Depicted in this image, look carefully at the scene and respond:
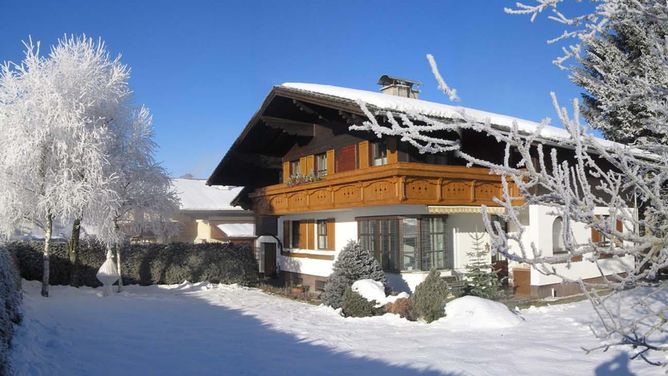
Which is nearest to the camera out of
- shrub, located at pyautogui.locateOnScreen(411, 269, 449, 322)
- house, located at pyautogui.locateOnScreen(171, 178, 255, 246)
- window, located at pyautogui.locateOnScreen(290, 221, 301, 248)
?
shrub, located at pyautogui.locateOnScreen(411, 269, 449, 322)

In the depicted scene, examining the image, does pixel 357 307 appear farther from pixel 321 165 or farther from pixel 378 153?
pixel 321 165

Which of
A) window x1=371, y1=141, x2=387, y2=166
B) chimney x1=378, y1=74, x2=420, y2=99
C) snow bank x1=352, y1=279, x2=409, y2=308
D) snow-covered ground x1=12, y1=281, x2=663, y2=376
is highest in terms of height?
chimney x1=378, y1=74, x2=420, y2=99

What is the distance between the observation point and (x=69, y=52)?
1730 centimetres

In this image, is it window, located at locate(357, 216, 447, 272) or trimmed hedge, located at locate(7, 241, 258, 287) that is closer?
window, located at locate(357, 216, 447, 272)

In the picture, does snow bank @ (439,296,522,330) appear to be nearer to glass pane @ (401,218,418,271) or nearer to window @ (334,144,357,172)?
glass pane @ (401,218,418,271)

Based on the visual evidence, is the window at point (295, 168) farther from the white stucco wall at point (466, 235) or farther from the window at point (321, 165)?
the white stucco wall at point (466, 235)

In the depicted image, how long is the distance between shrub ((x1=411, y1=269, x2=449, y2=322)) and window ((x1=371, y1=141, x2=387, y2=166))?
4.73m

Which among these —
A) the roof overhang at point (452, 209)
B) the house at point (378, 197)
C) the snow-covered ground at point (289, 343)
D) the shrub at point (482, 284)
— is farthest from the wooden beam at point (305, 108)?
the shrub at point (482, 284)

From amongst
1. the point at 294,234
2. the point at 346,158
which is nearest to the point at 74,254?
the point at 294,234

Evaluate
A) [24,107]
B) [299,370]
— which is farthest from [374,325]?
[24,107]

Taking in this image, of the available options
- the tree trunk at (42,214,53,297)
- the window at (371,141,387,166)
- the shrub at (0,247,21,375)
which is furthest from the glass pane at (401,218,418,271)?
the tree trunk at (42,214,53,297)

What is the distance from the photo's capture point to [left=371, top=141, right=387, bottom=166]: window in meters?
16.2

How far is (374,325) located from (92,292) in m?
10.5

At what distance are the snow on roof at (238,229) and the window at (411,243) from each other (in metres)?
17.4
